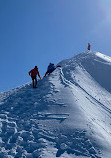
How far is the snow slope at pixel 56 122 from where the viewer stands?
279 inches

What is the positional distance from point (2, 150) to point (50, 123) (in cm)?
241

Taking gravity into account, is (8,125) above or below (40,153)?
above

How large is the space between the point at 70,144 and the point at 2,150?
2.51 m

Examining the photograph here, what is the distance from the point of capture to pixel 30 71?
46.8 ft

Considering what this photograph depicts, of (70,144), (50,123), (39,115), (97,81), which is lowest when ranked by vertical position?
(70,144)

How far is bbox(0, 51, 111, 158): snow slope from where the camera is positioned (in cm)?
708

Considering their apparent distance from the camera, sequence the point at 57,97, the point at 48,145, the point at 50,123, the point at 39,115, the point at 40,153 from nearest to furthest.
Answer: the point at 40,153
the point at 48,145
the point at 50,123
the point at 39,115
the point at 57,97

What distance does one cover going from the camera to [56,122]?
8.65 m

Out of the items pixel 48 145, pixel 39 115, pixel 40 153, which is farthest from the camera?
pixel 39 115

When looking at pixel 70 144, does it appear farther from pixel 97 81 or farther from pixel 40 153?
pixel 97 81

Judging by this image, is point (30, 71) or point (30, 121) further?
point (30, 71)

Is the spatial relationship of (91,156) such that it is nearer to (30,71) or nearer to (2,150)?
(2,150)

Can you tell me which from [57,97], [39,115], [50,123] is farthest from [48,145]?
[57,97]

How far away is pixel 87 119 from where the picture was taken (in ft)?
29.7
